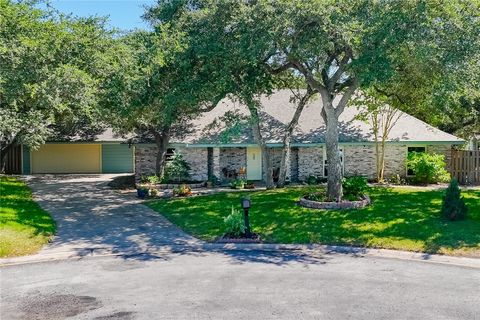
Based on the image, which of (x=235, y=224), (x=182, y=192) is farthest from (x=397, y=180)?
(x=235, y=224)

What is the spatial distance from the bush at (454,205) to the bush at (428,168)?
1041 centimetres

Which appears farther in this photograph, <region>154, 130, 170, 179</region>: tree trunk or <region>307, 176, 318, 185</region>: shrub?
<region>154, 130, 170, 179</region>: tree trunk

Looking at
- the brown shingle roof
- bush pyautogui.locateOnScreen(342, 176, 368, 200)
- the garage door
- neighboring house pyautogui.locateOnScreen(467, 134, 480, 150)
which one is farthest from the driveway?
neighboring house pyautogui.locateOnScreen(467, 134, 480, 150)

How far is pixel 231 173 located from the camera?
87.8ft

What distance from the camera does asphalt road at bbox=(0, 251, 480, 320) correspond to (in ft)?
26.8

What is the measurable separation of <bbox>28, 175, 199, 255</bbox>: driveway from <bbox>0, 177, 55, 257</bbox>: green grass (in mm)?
359

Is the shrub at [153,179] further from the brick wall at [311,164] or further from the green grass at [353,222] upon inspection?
the brick wall at [311,164]

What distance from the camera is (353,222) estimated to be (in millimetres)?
15195

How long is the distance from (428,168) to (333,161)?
→ 30.1ft

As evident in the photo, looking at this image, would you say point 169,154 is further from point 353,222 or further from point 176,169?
point 353,222

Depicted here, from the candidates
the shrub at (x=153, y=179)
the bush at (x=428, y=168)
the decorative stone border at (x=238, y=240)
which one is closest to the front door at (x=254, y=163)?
the shrub at (x=153, y=179)

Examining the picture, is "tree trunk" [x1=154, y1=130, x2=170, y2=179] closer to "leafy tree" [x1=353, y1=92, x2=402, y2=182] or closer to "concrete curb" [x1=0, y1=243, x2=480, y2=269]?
"leafy tree" [x1=353, y1=92, x2=402, y2=182]

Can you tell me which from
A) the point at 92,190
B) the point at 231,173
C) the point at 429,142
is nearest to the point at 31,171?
the point at 92,190

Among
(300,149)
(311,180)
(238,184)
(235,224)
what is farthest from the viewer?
(300,149)
